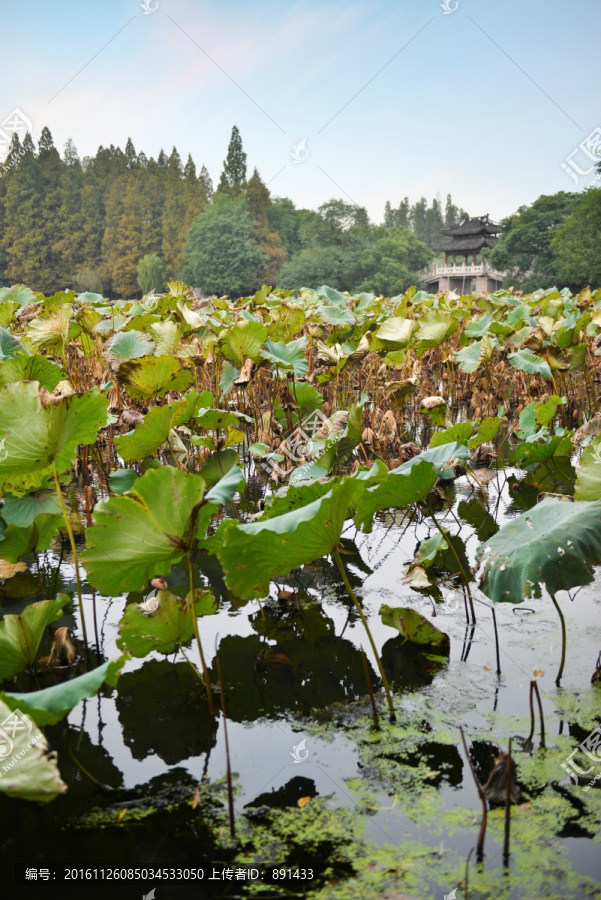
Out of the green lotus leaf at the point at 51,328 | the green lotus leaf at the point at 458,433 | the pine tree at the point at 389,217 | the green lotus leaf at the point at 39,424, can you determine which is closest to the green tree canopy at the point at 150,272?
the green lotus leaf at the point at 51,328

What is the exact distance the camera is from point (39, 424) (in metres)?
1.62

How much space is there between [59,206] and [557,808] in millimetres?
34449

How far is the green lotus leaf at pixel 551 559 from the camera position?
4.61ft

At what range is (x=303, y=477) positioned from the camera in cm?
228

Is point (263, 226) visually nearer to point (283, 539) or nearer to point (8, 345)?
point (8, 345)

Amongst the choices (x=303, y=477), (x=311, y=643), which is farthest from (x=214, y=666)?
(x=303, y=477)

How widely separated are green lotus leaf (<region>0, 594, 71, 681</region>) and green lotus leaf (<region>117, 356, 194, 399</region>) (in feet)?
4.04

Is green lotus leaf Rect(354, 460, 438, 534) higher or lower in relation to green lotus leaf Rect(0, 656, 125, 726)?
higher

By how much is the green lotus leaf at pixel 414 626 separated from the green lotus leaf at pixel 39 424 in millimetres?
864

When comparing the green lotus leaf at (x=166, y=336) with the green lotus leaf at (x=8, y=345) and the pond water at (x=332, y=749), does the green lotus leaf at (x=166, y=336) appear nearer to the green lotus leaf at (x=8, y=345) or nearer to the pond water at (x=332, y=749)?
the green lotus leaf at (x=8, y=345)

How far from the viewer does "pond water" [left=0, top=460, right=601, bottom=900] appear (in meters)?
1.11

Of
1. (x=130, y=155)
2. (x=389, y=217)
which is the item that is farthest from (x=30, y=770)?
(x=389, y=217)

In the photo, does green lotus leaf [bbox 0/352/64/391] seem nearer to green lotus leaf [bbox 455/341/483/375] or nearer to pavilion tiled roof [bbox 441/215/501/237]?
green lotus leaf [bbox 455/341/483/375]

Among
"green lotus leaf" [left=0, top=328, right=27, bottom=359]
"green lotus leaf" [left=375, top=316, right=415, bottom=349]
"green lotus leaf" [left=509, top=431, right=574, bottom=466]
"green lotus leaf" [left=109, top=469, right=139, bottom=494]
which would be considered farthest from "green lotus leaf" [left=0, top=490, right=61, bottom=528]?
"green lotus leaf" [left=375, top=316, right=415, bottom=349]
